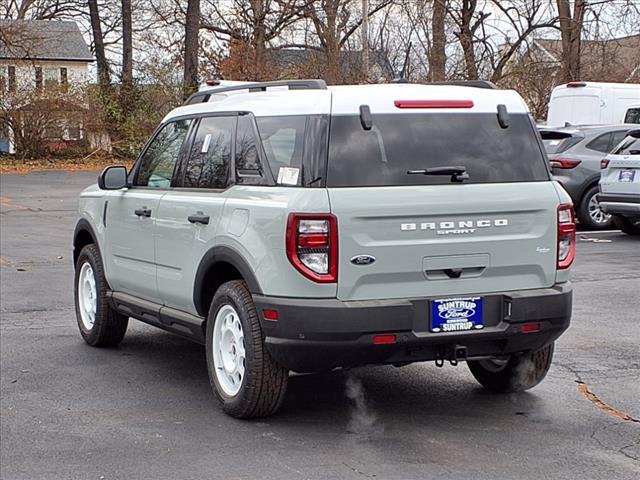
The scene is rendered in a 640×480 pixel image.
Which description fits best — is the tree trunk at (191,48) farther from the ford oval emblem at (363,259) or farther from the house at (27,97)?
the ford oval emblem at (363,259)

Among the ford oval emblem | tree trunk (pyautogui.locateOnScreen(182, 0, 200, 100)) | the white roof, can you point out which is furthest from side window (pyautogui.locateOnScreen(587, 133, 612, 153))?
tree trunk (pyautogui.locateOnScreen(182, 0, 200, 100))

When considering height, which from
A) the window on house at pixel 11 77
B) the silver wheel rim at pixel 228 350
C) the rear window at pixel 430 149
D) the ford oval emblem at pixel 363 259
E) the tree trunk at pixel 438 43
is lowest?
the silver wheel rim at pixel 228 350

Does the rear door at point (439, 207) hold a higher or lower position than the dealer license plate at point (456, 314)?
higher

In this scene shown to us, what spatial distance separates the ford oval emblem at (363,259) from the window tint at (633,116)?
60.4 ft

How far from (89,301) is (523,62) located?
92.1 ft

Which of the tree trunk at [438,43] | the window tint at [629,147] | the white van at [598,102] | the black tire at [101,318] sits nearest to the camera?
the black tire at [101,318]

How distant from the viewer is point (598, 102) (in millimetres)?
22891

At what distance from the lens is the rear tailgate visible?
554 centimetres

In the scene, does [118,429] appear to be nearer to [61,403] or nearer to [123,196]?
[61,403]

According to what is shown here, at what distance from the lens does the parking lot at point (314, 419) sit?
529 cm

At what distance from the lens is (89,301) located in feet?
27.8

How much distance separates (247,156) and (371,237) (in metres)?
1.09

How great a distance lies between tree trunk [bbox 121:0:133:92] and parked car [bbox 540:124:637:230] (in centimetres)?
2428

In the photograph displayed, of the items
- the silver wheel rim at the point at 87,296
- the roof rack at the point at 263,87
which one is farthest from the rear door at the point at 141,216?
the silver wheel rim at the point at 87,296
